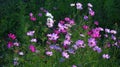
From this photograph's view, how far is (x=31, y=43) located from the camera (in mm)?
4312

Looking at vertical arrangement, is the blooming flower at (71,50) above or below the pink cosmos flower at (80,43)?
below

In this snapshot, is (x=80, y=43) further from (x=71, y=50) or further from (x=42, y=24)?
(x=42, y=24)

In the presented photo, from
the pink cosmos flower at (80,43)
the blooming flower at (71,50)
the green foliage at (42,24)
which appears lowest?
the green foliage at (42,24)

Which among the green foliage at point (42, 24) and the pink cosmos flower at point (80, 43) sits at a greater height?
the pink cosmos flower at point (80, 43)

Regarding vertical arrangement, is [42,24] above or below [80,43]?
below

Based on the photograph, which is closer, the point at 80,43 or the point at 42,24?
the point at 80,43

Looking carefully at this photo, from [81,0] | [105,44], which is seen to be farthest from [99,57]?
[81,0]

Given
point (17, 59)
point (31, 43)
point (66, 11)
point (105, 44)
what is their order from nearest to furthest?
point (17, 59)
point (31, 43)
point (105, 44)
point (66, 11)

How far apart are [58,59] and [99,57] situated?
595mm

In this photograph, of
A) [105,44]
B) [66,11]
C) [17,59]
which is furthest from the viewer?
[66,11]

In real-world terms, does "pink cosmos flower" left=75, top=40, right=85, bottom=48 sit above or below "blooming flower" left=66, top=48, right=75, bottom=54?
above

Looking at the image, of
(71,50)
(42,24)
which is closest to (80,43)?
(71,50)

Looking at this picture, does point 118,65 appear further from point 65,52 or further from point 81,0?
point 81,0

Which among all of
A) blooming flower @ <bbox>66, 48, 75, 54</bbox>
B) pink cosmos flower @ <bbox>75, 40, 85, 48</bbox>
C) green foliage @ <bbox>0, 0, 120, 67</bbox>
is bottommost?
green foliage @ <bbox>0, 0, 120, 67</bbox>
